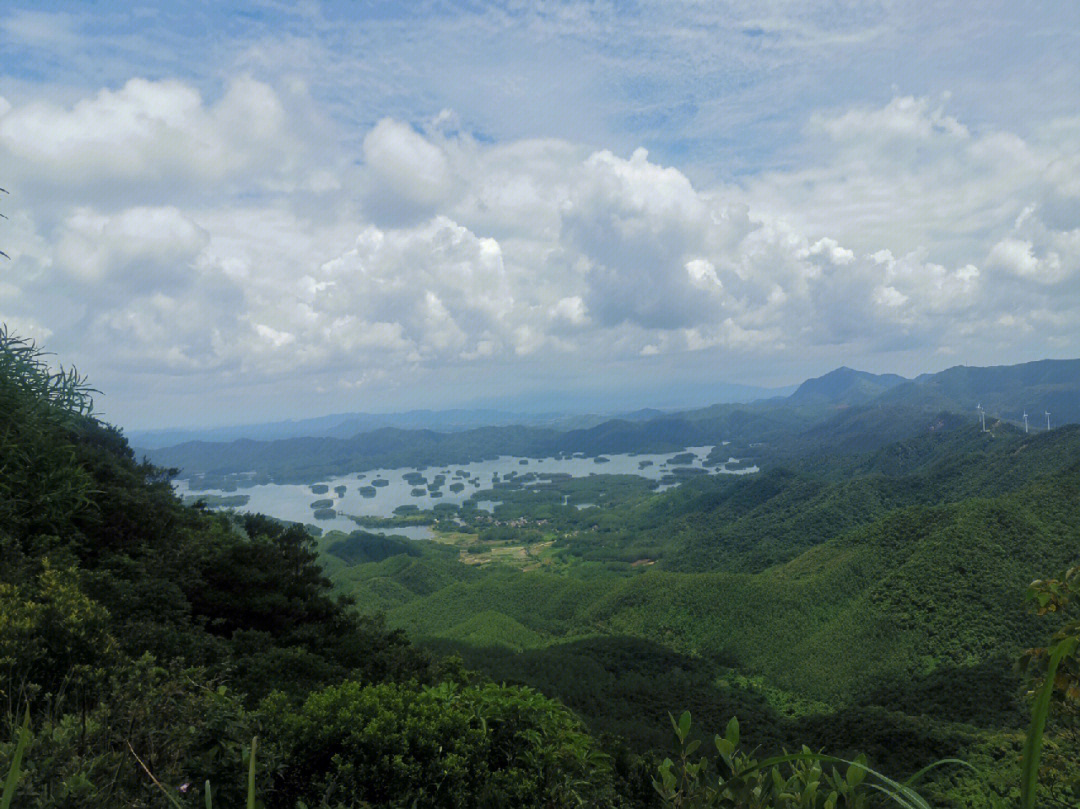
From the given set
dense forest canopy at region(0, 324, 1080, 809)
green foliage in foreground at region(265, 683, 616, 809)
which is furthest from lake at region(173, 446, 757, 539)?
green foliage in foreground at region(265, 683, 616, 809)

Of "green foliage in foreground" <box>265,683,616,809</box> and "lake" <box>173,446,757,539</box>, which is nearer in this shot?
"green foliage in foreground" <box>265,683,616,809</box>

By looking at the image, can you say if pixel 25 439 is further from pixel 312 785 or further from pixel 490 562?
pixel 490 562

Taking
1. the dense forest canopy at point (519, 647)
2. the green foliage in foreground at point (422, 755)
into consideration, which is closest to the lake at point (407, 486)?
the dense forest canopy at point (519, 647)

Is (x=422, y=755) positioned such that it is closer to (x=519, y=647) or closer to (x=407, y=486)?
(x=519, y=647)

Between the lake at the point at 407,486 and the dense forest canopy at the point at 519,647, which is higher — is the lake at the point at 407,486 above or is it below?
below

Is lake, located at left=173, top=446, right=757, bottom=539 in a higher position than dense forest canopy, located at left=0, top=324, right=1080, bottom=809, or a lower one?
lower

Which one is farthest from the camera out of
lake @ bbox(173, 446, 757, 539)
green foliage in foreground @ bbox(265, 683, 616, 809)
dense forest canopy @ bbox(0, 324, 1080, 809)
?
lake @ bbox(173, 446, 757, 539)

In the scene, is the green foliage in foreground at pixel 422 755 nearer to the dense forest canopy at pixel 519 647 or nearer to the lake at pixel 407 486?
the dense forest canopy at pixel 519 647

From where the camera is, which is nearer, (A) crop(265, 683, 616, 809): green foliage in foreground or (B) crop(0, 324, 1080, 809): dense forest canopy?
(B) crop(0, 324, 1080, 809): dense forest canopy

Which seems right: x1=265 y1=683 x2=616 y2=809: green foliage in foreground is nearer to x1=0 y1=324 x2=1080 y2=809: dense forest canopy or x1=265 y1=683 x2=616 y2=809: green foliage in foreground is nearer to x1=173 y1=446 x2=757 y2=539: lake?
x1=0 y1=324 x2=1080 y2=809: dense forest canopy

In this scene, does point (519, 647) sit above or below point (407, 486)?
above

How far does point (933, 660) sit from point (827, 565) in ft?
49.8

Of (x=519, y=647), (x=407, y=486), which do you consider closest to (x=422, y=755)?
(x=519, y=647)

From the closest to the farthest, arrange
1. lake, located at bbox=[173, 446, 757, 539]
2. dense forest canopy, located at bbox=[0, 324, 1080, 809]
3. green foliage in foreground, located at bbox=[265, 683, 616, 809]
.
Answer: dense forest canopy, located at bbox=[0, 324, 1080, 809] → green foliage in foreground, located at bbox=[265, 683, 616, 809] → lake, located at bbox=[173, 446, 757, 539]
